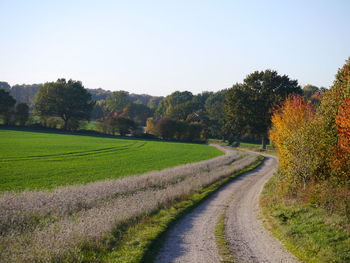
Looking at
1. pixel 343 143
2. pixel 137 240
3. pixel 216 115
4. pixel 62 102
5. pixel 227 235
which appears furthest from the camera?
pixel 216 115

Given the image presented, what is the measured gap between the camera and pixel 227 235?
1443 cm

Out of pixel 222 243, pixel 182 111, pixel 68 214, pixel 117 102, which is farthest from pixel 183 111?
pixel 222 243

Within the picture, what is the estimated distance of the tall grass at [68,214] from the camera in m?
10.6

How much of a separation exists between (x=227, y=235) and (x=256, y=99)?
176 ft

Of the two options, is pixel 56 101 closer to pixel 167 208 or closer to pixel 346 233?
pixel 167 208

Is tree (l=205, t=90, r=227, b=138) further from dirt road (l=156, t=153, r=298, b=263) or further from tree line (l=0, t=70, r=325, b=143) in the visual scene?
dirt road (l=156, t=153, r=298, b=263)

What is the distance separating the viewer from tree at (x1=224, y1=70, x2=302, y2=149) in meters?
64.9

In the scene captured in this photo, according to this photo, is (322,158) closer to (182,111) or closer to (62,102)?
(62,102)

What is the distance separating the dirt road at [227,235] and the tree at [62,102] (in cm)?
8542

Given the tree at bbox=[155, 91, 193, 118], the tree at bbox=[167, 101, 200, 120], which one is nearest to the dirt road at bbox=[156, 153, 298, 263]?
the tree at bbox=[167, 101, 200, 120]

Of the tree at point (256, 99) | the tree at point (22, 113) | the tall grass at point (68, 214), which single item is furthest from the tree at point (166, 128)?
the tall grass at point (68, 214)

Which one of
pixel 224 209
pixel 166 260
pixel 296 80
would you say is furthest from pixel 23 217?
pixel 296 80

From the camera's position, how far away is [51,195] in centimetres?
1745

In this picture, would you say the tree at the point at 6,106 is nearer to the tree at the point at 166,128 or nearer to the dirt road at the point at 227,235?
the tree at the point at 166,128
